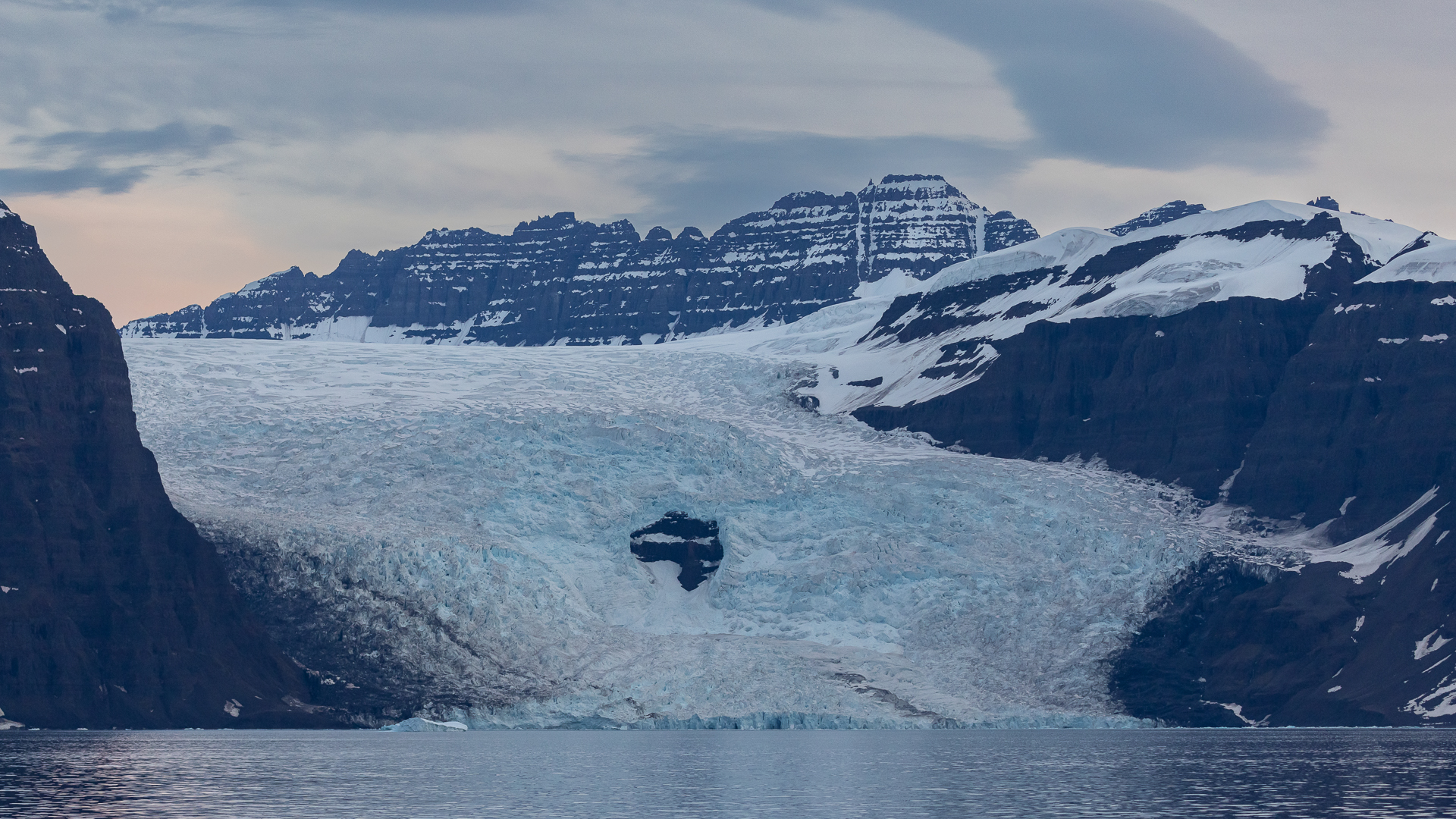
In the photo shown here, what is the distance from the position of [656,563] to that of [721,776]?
6885cm

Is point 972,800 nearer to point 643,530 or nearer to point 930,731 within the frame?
point 930,731

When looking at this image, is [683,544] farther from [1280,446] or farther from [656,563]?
[1280,446]

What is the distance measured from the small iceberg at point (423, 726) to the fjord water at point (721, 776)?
788 centimetres

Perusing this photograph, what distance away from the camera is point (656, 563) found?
162875 mm

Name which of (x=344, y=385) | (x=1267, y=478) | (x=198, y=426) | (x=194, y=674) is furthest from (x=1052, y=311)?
(x=194, y=674)

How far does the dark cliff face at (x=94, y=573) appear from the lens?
130 metres

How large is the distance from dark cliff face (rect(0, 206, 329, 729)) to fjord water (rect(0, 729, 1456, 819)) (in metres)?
4.37

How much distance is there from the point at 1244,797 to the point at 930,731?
62.7 metres

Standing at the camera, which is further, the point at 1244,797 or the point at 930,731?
the point at 930,731

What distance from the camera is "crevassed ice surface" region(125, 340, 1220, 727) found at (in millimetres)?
142000

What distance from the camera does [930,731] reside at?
5645 inches

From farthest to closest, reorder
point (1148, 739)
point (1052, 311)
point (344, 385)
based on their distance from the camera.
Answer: point (1052, 311) < point (344, 385) < point (1148, 739)

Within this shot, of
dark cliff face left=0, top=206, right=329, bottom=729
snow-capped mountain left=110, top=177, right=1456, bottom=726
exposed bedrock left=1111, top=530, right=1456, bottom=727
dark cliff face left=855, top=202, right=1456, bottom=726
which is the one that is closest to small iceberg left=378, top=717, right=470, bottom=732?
snow-capped mountain left=110, top=177, right=1456, bottom=726

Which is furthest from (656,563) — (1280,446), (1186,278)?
(1186,278)
